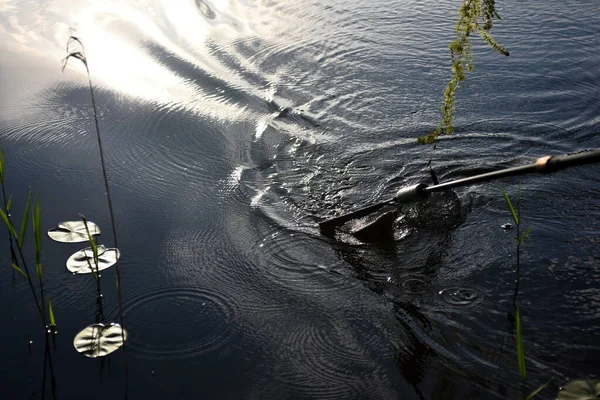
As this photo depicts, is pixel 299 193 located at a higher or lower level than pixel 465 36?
lower

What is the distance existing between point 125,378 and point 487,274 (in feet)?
5.31

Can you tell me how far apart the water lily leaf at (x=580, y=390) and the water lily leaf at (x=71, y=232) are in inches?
86.9

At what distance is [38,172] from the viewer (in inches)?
156

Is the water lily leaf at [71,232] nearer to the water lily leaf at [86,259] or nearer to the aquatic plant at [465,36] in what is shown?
the water lily leaf at [86,259]

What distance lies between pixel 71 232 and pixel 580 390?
7.79 feet

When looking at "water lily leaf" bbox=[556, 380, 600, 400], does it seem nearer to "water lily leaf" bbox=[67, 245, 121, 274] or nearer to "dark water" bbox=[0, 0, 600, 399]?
"dark water" bbox=[0, 0, 600, 399]

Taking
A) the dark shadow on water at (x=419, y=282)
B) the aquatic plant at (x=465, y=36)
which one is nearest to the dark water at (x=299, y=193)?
the dark shadow on water at (x=419, y=282)

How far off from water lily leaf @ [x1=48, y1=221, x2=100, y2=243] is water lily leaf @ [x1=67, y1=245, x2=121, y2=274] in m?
0.09

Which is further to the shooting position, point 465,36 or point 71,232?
point 465,36

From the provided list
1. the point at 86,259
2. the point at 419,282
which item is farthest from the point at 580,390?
the point at 86,259

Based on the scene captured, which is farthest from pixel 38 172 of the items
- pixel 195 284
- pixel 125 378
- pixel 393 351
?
pixel 393 351

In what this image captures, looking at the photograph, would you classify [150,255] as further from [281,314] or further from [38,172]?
[38,172]

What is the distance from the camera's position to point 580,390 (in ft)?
7.85

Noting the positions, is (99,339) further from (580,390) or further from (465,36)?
(465,36)
